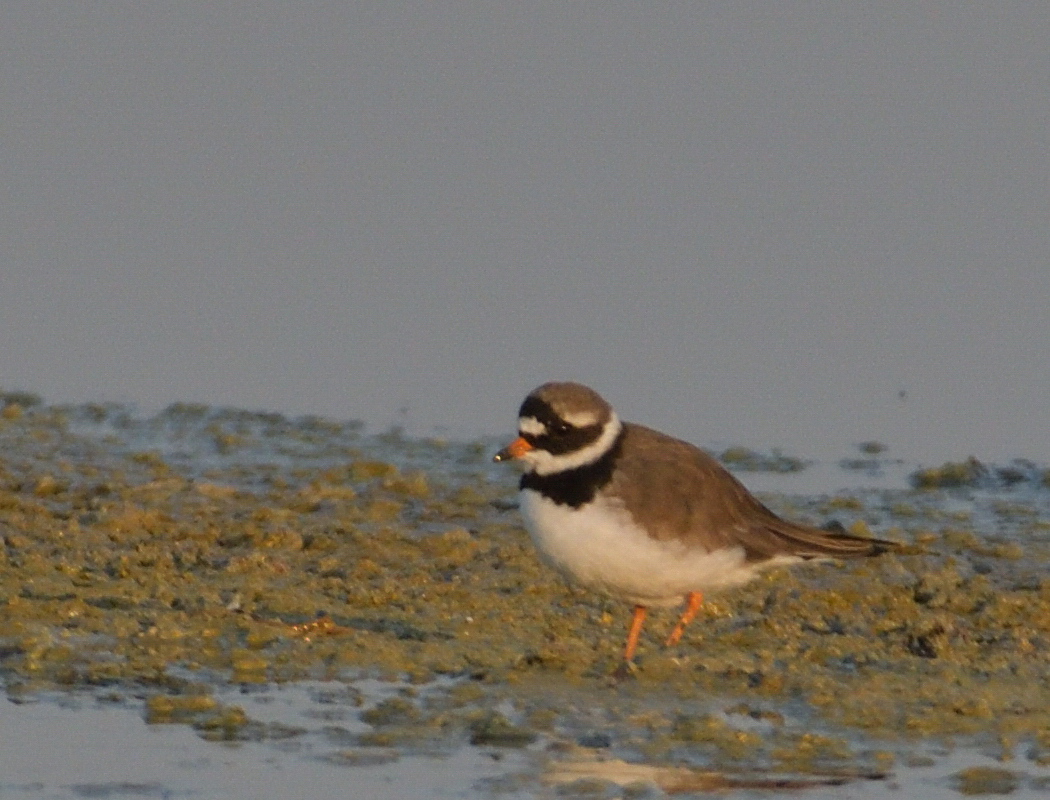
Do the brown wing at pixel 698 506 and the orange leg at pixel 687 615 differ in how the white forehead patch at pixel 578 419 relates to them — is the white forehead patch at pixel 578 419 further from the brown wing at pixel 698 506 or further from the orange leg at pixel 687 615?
the orange leg at pixel 687 615

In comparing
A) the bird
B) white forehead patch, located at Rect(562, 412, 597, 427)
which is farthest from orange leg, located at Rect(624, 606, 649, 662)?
white forehead patch, located at Rect(562, 412, 597, 427)

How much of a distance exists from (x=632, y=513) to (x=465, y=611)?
1040mm

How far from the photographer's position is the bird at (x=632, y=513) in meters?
7.38

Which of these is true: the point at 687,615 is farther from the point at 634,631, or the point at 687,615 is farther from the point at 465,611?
the point at 465,611

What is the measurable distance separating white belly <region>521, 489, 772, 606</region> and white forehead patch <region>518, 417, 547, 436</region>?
0.24 meters

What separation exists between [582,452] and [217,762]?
76.6 inches

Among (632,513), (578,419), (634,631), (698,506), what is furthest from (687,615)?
(578,419)

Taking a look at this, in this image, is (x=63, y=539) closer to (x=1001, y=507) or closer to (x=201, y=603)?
(x=201, y=603)

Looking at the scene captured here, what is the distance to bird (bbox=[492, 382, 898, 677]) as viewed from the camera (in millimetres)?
7383

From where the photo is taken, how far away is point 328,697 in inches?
274

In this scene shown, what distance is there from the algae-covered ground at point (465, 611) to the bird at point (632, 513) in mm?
274

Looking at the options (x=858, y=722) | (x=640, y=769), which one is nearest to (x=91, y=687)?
(x=640, y=769)

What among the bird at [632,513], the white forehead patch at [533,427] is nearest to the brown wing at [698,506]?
the bird at [632,513]

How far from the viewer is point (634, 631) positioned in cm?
754
